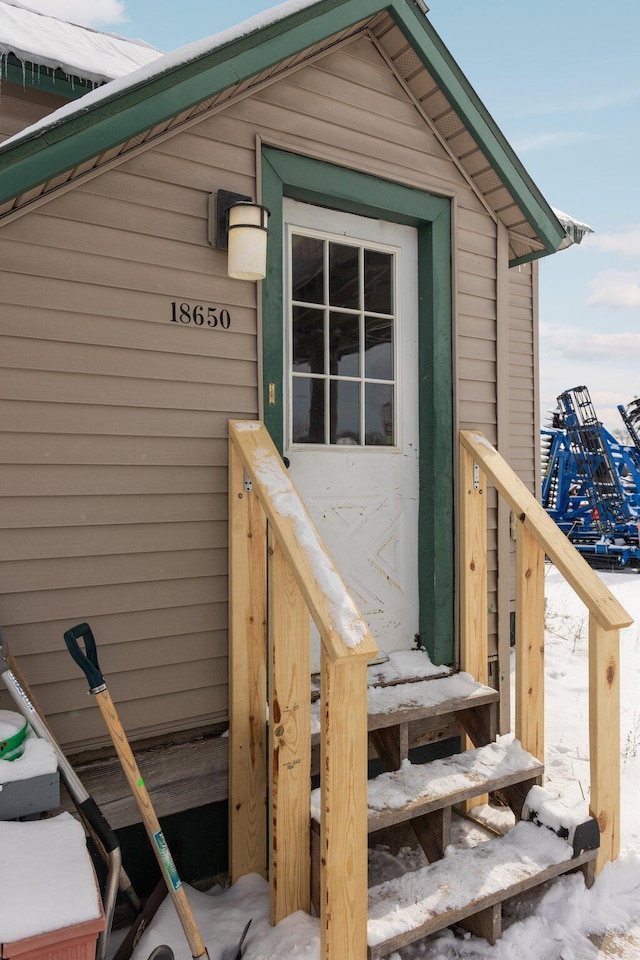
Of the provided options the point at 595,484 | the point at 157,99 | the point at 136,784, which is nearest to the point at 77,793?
the point at 136,784

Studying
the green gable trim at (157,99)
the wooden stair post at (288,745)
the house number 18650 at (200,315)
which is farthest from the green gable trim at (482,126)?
the wooden stair post at (288,745)

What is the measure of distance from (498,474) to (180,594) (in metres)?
1.60

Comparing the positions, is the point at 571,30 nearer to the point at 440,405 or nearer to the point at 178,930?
the point at 440,405

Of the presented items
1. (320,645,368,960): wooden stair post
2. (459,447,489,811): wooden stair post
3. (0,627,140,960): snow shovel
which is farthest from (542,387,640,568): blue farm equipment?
(0,627,140,960): snow shovel

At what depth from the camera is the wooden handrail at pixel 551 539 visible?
2613 millimetres

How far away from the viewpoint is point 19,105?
2.78m

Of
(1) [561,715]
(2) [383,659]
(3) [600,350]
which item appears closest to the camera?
(2) [383,659]

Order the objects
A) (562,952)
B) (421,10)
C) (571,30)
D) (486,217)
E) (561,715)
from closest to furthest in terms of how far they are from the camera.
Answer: (562,952), (421,10), (486,217), (561,715), (571,30)

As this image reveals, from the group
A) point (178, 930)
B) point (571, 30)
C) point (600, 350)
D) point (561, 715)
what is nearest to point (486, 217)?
point (561, 715)

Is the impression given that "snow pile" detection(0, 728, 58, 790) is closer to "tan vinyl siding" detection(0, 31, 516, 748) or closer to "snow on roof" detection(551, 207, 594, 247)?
"tan vinyl siding" detection(0, 31, 516, 748)

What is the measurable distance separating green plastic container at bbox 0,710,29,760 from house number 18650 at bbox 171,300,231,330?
156 cm

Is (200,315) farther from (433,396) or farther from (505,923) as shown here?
(505,923)

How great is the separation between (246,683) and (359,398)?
1472 millimetres

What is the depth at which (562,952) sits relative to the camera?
2238 mm
